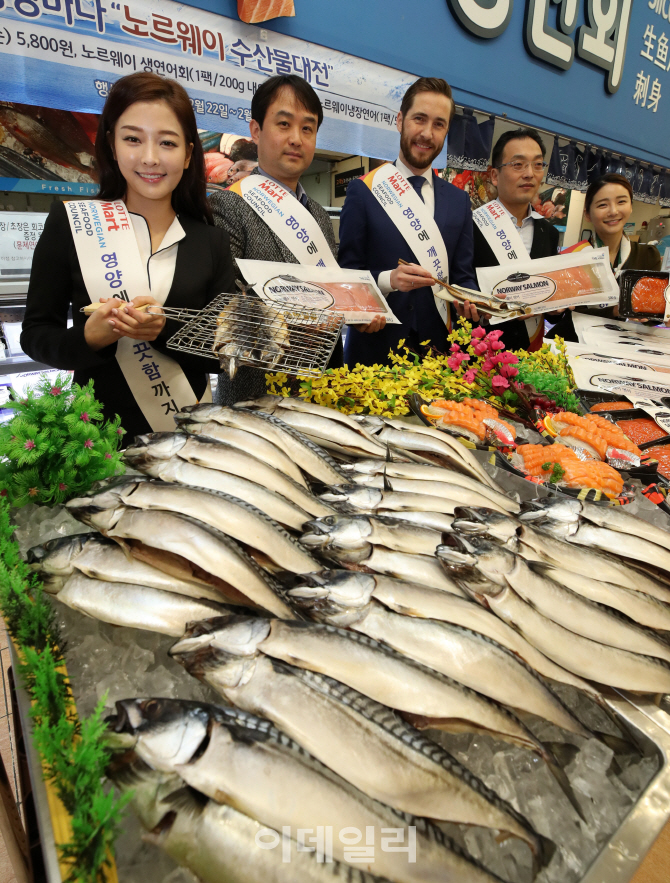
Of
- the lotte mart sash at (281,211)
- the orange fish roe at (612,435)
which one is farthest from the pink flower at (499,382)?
the lotte mart sash at (281,211)

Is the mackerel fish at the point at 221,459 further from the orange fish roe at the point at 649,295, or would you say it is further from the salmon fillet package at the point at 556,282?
the orange fish roe at the point at 649,295

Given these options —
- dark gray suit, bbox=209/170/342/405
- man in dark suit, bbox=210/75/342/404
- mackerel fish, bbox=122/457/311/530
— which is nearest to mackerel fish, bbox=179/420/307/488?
mackerel fish, bbox=122/457/311/530

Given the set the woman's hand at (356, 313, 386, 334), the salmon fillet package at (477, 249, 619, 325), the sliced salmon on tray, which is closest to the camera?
the woman's hand at (356, 313, 386, 334)

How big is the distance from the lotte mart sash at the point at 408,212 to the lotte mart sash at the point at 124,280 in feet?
5.73

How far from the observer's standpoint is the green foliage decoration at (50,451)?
1156 millimetres

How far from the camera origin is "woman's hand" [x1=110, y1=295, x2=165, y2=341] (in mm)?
1466

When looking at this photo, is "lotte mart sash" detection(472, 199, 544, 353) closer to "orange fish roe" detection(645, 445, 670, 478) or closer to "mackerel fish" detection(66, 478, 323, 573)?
"orange fish roe" detection(645, 445, 670, 478)

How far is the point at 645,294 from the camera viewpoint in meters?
2.98

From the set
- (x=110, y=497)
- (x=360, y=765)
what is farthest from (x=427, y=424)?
(x=360, y=765)

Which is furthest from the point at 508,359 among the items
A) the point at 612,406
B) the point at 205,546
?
the point at 205,546

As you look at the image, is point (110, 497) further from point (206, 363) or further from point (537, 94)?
point (537, 94)

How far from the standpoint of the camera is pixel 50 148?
11.0ft

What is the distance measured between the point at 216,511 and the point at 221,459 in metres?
0.23

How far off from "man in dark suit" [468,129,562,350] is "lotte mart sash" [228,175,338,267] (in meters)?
1.48
